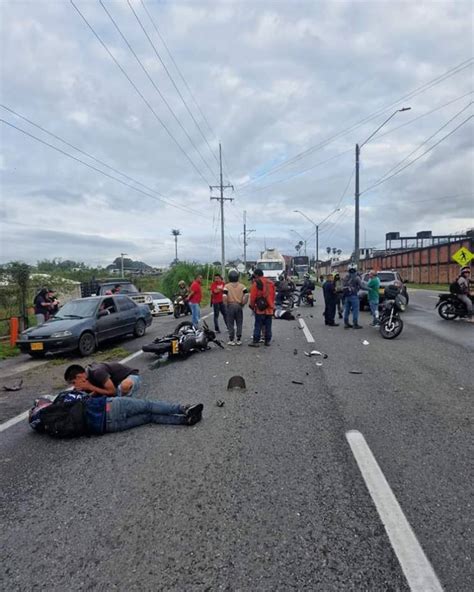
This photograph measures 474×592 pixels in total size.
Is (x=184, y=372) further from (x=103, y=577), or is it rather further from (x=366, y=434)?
(x=103, y=577)

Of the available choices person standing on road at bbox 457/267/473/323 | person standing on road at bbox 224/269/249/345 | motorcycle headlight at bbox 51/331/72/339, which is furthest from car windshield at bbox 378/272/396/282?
motorcycle headlight at bbox 51/331/72/339

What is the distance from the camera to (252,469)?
3.75 m

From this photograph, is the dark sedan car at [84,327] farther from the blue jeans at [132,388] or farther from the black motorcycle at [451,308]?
the black motorcycle at [451,308]

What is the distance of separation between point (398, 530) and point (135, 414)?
3.13 meters

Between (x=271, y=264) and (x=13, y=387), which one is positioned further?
(x=271, y=264)

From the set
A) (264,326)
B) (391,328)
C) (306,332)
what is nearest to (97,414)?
(264,326)

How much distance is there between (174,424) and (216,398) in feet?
3.63

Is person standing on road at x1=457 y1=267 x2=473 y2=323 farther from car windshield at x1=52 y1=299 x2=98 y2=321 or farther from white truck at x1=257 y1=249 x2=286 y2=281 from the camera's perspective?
white truck at x1=257 y1=249 x2=286 y2=281

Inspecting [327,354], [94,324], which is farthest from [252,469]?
[94,324]

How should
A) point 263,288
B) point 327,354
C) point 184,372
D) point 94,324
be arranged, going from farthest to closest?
point 94,324 < point 263,288 < point 327,354 < point 184,372

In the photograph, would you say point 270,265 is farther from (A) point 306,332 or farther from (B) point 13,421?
(B) point 13,421

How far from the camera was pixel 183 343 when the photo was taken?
30.2 ft

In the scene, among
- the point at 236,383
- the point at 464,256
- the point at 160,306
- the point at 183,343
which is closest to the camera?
the point at 236,383

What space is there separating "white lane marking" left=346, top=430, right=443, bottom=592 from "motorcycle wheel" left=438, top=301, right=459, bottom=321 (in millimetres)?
12002
